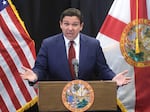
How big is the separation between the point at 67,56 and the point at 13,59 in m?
0.90

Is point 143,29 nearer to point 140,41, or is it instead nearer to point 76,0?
point 140,41

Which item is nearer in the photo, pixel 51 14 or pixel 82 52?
pixel 82 52

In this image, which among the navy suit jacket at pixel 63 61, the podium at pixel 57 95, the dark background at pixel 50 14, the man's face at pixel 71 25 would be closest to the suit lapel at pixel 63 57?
the navy suit jacket at pixel 63 61

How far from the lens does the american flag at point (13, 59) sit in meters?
3.19

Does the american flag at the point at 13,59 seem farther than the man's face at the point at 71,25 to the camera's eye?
Yes

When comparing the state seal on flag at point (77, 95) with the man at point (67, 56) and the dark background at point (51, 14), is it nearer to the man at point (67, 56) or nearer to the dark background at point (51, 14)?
the man at point (67, 56)

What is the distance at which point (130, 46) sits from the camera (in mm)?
3154

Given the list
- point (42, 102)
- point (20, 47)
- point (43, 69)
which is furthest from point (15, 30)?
point (42, 102)

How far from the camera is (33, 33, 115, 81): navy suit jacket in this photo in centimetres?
245

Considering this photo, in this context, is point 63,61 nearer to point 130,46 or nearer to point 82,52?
point 82,52

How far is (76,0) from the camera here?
11.4 ft

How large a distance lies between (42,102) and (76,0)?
5.62 feet

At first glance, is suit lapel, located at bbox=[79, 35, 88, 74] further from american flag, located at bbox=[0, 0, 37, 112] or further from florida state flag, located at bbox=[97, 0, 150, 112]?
american flag, located at bbox=[0, 0, 37, 112]

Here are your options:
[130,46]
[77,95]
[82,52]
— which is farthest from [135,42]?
[77,95]
